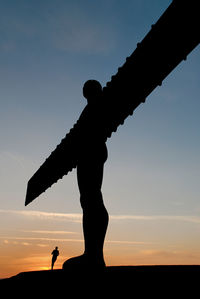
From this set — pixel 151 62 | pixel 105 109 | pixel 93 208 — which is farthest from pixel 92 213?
pixel 151 62

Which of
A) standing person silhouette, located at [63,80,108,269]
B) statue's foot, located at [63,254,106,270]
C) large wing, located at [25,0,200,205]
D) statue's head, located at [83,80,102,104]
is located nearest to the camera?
large wing, located at [25,0,200,205]

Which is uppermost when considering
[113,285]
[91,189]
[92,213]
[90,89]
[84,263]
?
[90,89]

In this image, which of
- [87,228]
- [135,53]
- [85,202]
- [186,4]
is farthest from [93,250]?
[186,4]

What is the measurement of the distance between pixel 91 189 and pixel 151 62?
2319mm

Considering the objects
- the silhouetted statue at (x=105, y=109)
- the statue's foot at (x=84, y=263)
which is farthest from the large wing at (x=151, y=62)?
the statue's foot at (x=84, y=263)

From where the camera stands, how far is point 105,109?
149 inches

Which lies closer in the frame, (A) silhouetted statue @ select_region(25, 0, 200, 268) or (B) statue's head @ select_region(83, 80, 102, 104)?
(A) silhouetted statue @ select_region(25, 0, 200, 268)

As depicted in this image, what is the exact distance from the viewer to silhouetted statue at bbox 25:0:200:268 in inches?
105

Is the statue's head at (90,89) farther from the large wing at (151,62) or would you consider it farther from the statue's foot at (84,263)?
the statue's foot at (84,263)

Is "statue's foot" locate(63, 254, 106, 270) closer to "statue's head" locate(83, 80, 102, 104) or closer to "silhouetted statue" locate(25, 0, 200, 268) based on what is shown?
"silhouetted statue" locate(25, 0, 200, 268)

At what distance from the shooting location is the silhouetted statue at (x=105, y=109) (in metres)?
2.68

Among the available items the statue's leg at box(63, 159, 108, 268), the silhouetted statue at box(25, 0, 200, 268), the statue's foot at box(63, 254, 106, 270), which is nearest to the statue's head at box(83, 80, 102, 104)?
the silhouetted statue at box(25, 0, 200, 268)

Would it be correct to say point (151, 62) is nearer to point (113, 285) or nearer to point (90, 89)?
point (90, 89)

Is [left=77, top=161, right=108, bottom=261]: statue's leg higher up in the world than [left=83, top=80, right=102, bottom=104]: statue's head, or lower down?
lower down
